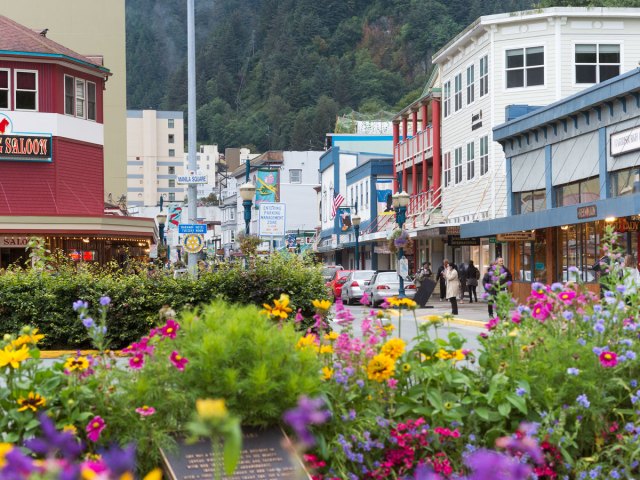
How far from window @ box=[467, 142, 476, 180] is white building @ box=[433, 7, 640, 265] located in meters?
0.09

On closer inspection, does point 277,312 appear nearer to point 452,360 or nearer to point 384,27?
point 452,360

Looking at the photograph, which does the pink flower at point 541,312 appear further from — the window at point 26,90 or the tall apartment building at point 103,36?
the tall apartment building at point 103,36

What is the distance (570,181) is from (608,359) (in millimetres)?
29243

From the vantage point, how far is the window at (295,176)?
104m

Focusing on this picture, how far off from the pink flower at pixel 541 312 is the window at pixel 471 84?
39.4m

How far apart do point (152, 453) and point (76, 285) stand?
12.3m

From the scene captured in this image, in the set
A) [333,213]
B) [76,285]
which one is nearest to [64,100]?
[76,285]

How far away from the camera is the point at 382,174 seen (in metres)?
65.7

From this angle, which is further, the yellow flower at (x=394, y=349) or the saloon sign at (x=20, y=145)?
the saloon sign at (x=20, y=145)

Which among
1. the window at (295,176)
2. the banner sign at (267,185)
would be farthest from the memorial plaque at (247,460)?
the window at (295,176)

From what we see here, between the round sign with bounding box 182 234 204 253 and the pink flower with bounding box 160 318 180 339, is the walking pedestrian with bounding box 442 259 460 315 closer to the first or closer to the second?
the round sign with bounding box 182 234 204 253

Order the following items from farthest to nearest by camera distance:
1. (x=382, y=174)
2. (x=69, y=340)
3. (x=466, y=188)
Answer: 1. (x=382, y=174)
2. (x=466, y=188)
3. (x=69, y=340)

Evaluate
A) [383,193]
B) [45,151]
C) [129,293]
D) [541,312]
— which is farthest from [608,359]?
[383,193]

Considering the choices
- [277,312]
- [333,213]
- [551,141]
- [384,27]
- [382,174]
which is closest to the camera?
[277,312]
